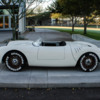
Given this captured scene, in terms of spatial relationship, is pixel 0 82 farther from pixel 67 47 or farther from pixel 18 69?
pixel 67 47

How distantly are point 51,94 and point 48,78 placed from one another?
2.51ft

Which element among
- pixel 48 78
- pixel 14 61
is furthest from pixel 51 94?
pixel 14 61

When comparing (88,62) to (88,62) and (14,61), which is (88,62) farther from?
(14,61)

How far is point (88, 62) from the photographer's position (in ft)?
16.7

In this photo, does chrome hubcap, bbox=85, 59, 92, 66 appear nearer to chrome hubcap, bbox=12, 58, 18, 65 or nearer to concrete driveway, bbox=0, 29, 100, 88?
concrete driveway, bbox=0, 29, 100, 88

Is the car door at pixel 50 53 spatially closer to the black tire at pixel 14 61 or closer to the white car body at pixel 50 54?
the white car body at pixel 50 54

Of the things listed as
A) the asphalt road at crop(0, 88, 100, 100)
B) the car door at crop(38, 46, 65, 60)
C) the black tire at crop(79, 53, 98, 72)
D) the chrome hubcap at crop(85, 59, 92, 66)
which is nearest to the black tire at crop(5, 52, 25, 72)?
the car door at crop(38, 46, 65, 60)

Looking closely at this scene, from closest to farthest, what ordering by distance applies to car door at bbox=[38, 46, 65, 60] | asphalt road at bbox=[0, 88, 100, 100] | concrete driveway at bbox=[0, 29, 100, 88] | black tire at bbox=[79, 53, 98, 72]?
asphalt road at bbox=[0, 88, 100, 100] < concrete driveway at bbox=[0, 29, 100, 88] < car door at bbox=[38, 46, 65, 60] < black tire at bbox=[79, 53, 98, 72]

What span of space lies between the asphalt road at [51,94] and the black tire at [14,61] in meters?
1.07

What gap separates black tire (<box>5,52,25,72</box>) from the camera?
197 inches

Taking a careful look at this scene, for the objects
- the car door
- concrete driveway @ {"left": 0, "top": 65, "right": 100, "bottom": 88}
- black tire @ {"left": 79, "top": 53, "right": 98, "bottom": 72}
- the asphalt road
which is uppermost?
the car door

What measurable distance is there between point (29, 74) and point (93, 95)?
187 centimetres

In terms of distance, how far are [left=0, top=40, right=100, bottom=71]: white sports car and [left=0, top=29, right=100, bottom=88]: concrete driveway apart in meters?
0.23

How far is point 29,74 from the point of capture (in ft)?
15.9
